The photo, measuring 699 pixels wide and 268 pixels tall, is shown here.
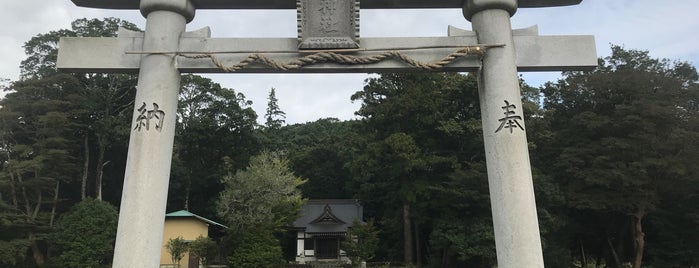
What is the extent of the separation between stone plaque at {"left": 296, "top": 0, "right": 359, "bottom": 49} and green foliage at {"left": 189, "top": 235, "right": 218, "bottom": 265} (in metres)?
16.7

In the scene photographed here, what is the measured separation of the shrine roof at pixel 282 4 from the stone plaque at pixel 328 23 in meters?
0.45

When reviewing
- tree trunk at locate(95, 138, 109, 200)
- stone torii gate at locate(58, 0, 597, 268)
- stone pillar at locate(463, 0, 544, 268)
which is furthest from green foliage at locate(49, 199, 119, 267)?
stone pillar at locate(463, 0, 544, 268)

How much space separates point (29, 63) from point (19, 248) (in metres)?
10.9

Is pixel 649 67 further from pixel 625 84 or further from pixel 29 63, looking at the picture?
pixel 29 63

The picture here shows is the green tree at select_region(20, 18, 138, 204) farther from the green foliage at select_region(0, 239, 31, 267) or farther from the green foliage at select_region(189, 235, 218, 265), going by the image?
the green foliage at select_region(189, 235, 218, 265)

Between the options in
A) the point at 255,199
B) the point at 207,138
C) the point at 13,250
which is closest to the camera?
the point at 13,250

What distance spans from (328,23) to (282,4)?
842mm

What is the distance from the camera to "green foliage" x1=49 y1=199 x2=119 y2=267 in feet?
61.9

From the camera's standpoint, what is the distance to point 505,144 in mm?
5066

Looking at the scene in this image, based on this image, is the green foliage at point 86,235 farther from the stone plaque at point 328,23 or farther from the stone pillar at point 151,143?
the stone plaque at point 328,23

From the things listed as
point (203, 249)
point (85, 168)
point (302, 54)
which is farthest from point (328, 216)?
point (302, 54)

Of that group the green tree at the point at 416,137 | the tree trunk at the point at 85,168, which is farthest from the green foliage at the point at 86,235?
the green tree at the point at 416,137

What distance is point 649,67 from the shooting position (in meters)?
22.1

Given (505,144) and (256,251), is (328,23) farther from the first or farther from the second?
(256,251)
